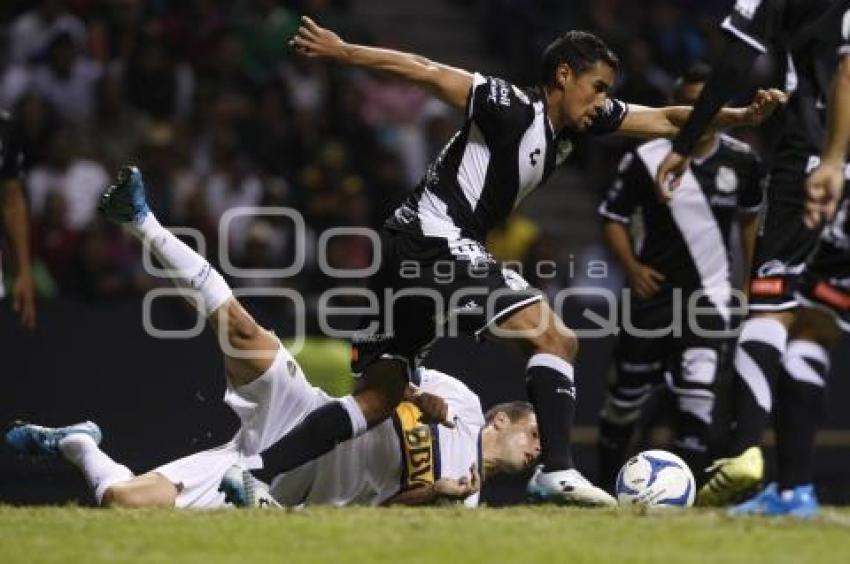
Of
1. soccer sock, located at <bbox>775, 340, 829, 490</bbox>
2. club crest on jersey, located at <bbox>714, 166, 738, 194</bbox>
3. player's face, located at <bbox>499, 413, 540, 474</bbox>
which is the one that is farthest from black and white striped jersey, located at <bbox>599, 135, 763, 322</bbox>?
soccer sock, located at <bbox>775, 340, 829, 490</bbox>

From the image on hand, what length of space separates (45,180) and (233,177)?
1.35 metres

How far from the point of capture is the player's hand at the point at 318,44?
8047mm

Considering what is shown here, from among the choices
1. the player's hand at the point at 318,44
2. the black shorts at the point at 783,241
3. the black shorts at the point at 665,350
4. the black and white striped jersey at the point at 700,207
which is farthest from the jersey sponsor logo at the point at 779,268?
the black and white striped jersey at the point at 700,207

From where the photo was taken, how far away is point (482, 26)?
1720 centimetres

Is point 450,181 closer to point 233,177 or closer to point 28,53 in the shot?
point 233,177

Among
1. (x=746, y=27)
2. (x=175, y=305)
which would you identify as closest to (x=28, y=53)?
(x=175, y=305)

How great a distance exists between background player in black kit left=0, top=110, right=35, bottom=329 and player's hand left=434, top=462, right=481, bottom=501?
10.1ft

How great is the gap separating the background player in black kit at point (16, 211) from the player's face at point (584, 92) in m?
3.46

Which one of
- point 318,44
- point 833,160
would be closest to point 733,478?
point 833,160

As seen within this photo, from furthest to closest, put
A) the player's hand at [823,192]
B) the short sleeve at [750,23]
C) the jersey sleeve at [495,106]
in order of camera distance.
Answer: the jersey sleeve at [495,106]
the short sleeve at [750,23]
the player's hand at [823,192]

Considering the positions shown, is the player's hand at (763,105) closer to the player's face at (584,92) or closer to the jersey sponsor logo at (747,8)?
the player's face at (584,92)

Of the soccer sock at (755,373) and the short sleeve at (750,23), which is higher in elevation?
the short sleeve at (750,23)

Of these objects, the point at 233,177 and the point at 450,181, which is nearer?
the point at 450,181

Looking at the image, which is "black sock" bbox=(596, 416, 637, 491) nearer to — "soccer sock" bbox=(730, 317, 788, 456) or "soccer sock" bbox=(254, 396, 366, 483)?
"soccer sock" bbox=(730, 317, 788, 456)
